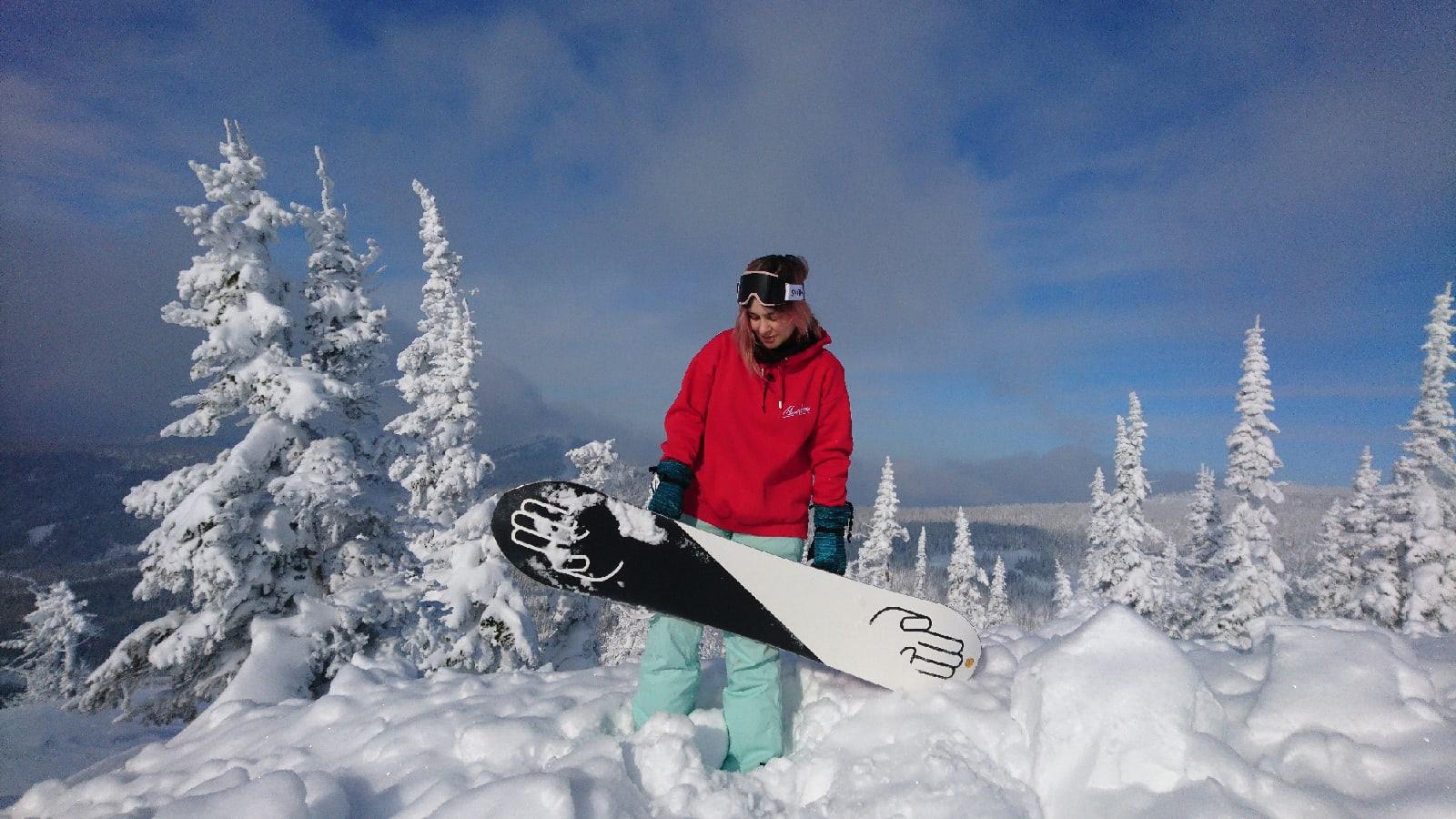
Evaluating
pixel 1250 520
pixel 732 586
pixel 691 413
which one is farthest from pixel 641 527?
pixel 1250 520

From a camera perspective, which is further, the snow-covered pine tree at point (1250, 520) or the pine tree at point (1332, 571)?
the pine tree at point (1332, 571)

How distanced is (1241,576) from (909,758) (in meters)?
21.9

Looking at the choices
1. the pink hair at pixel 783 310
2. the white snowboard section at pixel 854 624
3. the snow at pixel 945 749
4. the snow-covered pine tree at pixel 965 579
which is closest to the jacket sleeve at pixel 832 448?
the pink hair at pixel 783 310

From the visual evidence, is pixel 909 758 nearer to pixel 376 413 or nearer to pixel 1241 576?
pixel 376 413

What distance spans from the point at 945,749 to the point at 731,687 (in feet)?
4.10

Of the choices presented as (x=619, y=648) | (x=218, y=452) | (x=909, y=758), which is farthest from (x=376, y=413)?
(x=619, y=648)

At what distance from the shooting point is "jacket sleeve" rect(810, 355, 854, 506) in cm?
369

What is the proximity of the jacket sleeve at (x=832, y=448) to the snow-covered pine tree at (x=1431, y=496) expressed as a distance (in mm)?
22442

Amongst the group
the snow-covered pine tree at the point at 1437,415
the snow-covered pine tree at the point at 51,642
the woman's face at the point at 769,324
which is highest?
the snow-covered pine tree at the point at 1437,415

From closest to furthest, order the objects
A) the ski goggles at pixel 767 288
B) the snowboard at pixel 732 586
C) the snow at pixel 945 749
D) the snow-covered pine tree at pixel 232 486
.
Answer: the snow at pixel 945 749 < the ski goggles at pixel 767 288 < the snowboard at pixel 732 586 < the snow-covered pine tree at pixel 232 486

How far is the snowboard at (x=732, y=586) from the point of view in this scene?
3.66 meters

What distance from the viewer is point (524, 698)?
3928 millimetres

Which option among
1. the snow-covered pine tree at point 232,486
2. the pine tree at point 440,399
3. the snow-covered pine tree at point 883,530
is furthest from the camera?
the snow-covered pine tree at point 883,530

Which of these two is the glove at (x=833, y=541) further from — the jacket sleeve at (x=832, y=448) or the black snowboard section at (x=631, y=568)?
the black snowboard section at (x=631, y=568)
